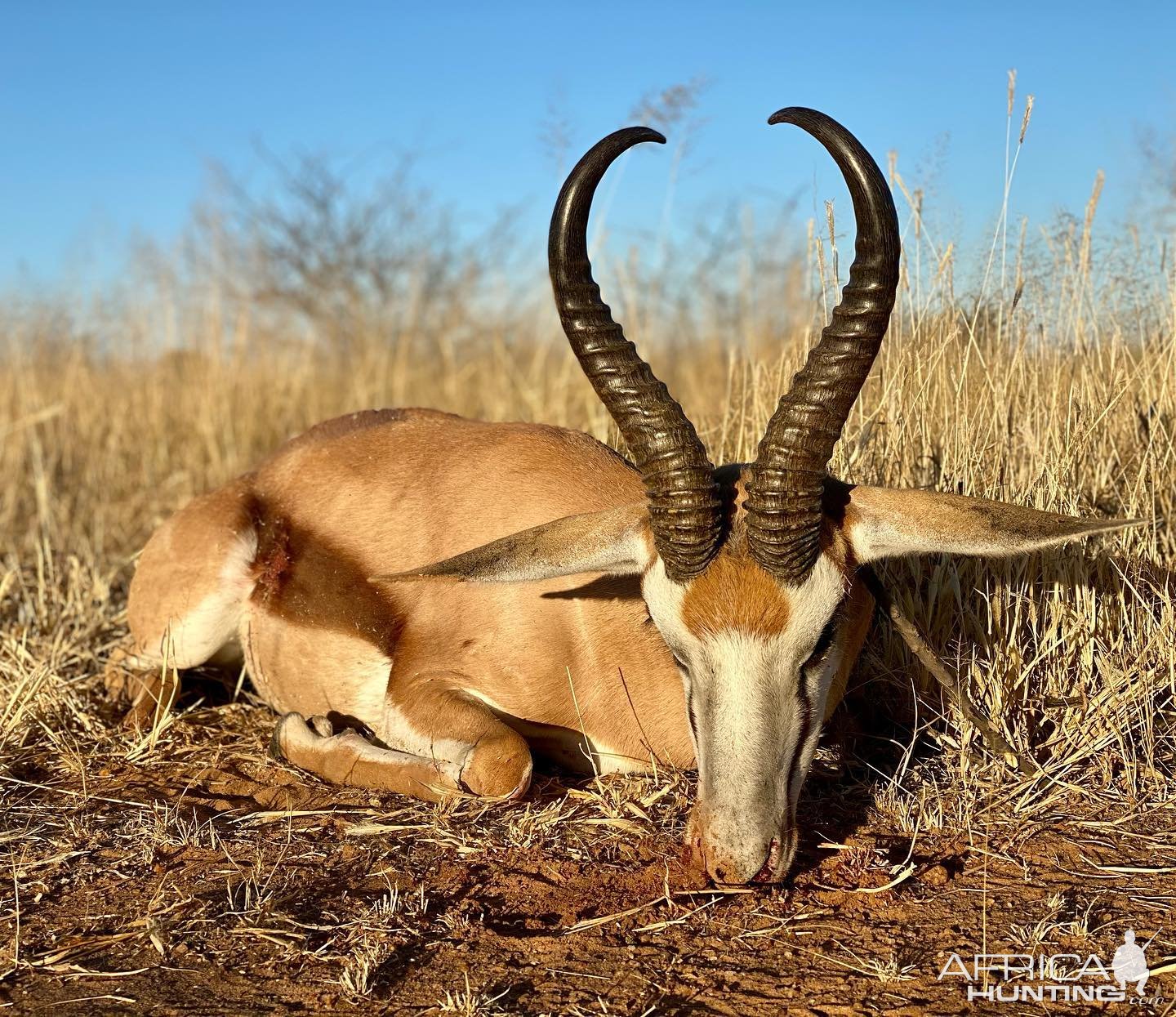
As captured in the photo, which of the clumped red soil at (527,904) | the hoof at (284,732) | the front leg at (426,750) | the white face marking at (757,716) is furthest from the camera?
the hoof at (284,732)

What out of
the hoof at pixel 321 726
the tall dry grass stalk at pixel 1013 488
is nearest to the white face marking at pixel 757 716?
the tall dry grass stalk at pixel 1013 488

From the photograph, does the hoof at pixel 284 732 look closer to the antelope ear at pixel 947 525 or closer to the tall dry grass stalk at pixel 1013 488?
the tall dry grass stalk at pixel 1013 488

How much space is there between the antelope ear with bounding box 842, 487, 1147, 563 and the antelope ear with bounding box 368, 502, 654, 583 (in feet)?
2.29

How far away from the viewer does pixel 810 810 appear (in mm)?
4332

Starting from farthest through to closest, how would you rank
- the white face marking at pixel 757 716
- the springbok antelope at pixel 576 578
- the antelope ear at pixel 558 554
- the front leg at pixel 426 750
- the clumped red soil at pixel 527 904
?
1. the front leg at pixel 426 750
2. the antelope ear at pixel 558 554
3. the springbok antelope at pixel 576 578
4. the white face marking at pixel 757 716
5. the clumped red soil at pixel 527 904

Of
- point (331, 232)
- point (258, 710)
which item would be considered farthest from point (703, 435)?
point (331, 232)

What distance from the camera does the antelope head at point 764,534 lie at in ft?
11.7

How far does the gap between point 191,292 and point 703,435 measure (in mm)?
9489

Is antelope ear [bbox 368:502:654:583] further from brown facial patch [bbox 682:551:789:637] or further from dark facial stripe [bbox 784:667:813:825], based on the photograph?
dark facial stripe [bbox 784:667:813:825]

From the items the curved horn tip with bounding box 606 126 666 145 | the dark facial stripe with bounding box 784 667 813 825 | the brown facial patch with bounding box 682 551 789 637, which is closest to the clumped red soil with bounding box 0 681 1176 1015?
the dark facial stripe with bounding box 784 667 813 825

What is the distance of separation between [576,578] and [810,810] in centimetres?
125

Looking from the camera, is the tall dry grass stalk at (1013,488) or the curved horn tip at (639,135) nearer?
the curved horn tip at (639,135)

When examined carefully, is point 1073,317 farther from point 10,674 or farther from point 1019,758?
point 10,674

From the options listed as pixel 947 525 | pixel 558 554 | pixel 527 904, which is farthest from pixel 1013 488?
pixel 527 904
